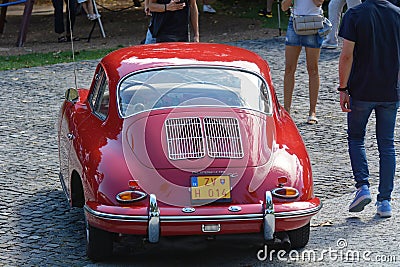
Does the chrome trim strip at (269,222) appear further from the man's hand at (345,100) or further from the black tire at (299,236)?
the man's hand at (345,100)

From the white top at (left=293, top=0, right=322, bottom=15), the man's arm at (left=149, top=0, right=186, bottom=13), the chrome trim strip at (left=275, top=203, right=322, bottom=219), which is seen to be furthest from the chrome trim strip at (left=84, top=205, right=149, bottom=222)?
the white top at (left=293, top=0, right=322, bottom=15)

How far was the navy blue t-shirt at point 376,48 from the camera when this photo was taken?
23.7ft

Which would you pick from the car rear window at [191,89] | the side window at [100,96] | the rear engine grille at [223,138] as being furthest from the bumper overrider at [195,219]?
the side window at [100,96]

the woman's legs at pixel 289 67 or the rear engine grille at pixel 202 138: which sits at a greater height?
the rear engine grille at pixel 202 138

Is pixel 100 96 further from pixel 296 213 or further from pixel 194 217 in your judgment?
→ pixel 296 213

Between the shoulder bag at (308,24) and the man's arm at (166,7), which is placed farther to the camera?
the man's arm at (166,7)

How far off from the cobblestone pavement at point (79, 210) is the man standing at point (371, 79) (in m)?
0.34

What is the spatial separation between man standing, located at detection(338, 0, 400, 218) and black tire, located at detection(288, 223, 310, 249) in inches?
33.7

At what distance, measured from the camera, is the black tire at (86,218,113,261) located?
6461 mm

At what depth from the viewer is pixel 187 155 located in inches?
252

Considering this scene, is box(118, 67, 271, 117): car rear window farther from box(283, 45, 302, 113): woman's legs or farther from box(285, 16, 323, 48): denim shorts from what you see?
box(283, 45, 302, 113): woman's legs

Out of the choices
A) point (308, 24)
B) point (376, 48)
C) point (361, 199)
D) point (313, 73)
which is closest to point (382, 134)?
point (361, 199)

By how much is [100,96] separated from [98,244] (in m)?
1.46

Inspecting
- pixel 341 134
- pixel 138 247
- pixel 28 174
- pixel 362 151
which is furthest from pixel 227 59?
pixel 341 134
